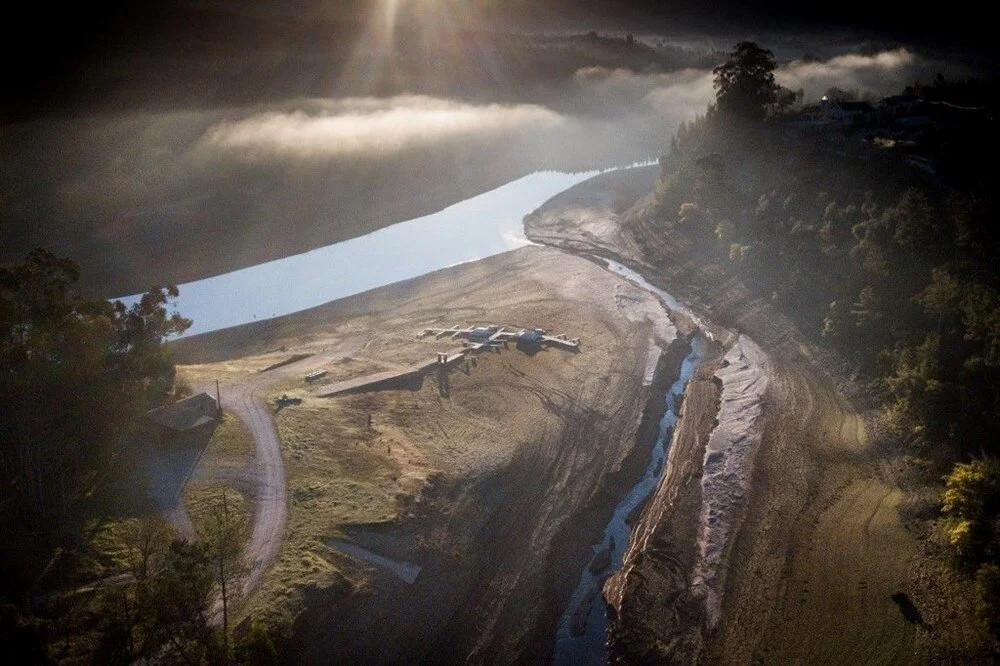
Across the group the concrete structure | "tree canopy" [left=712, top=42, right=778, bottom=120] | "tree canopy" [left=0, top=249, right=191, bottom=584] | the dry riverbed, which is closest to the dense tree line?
"tree canopy" [left=712, top=42, right=778, bottom=120]

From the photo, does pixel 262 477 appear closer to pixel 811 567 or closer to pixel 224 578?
pixel 224 578

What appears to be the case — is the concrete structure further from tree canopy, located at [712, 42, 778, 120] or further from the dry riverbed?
tree canopy, located at [712, 42, 778, 120]

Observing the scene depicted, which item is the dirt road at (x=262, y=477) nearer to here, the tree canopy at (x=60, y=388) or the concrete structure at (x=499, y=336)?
the tree canopy at (x=60, y=388)

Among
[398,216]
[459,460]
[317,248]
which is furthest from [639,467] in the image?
[398,216]

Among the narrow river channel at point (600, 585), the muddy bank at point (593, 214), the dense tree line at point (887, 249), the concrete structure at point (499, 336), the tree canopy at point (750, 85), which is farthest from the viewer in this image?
the tree canopy at point (750, 85)

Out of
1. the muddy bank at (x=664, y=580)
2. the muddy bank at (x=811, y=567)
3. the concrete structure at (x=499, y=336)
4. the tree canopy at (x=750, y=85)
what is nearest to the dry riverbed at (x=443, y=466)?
the concrete structure at (x=499, y=336)
